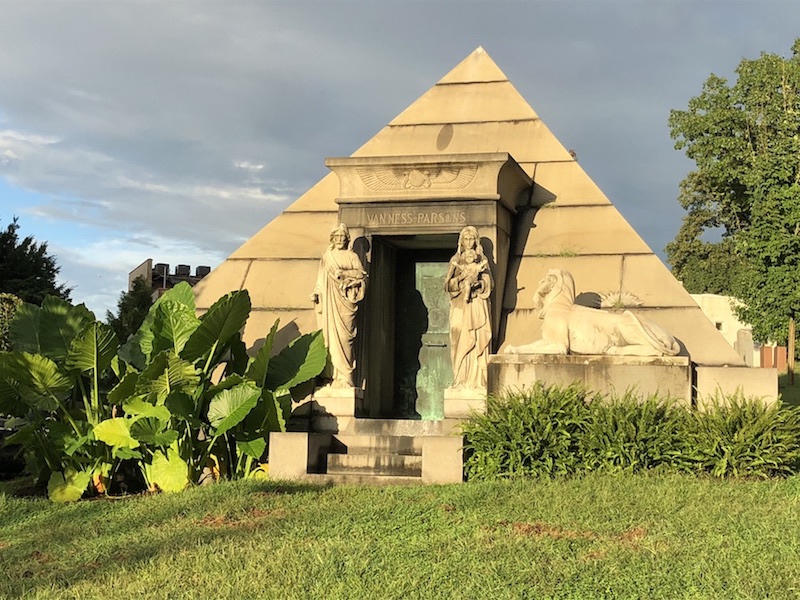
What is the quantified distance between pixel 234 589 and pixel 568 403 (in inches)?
189

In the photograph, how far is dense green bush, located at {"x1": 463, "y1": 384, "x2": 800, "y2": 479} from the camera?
28.8ft

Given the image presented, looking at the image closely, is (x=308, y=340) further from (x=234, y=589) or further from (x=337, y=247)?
(x=234, y=589)

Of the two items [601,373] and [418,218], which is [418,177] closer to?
[418,218]

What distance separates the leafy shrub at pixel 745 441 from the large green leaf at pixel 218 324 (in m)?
4.89

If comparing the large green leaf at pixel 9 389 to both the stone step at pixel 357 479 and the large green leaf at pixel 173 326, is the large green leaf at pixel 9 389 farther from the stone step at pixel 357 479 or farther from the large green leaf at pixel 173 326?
the stone step at pixel 357 479

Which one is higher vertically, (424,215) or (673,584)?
(424,215)

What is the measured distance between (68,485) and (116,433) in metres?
0.92

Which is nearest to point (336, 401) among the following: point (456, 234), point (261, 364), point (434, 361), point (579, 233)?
point (261, 364)

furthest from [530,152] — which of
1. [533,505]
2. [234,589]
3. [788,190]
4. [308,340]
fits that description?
[788,190]

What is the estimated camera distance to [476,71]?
563 inches

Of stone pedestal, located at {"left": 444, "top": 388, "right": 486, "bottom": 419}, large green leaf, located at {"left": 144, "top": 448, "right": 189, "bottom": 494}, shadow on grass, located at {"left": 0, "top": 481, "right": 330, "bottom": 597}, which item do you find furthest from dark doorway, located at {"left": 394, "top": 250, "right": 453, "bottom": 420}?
large green leaf, located at {"left": 144, "top": 448, "right": 189, "bottom": 494}

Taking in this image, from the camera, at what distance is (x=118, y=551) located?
22.0 feet

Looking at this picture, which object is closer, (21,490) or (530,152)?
(21,490)

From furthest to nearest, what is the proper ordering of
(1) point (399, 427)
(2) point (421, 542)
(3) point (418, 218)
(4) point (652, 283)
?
(3) point (418, 218)
(4) point (652, 283)
(1) point (399, 427)
(2) point (421, 542)
